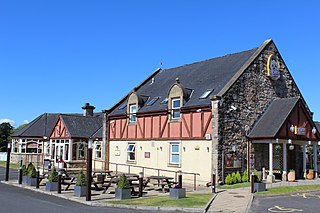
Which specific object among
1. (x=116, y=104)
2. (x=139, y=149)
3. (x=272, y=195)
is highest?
(x=116, y=104)

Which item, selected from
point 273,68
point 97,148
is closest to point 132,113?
point 97,148

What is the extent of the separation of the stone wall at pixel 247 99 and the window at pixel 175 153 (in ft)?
12.5

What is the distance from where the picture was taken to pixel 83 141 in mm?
37562

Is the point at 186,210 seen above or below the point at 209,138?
below

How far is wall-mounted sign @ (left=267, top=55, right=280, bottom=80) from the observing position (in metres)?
26.6

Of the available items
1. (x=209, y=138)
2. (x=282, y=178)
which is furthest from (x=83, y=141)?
(x=282, y=178)

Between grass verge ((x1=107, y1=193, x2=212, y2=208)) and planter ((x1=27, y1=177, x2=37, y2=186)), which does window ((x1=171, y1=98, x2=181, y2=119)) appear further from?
planter ((x1=27, y1=177, x2=37, y2=186))

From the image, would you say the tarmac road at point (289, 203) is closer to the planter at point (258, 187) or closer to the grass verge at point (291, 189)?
the grass verge at point (291, 189)

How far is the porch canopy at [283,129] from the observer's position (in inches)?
915

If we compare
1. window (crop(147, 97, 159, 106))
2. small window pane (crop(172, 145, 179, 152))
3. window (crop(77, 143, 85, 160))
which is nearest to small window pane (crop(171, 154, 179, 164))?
small window pane (crop(172, 145, 179, 152))

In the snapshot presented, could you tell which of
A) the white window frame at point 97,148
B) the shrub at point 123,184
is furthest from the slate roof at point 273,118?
the white window frame at point 97,148

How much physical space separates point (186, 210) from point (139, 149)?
15069 millimetres

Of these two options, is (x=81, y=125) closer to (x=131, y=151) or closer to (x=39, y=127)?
(x=39, y=127)

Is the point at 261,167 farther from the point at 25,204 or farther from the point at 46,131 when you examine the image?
the point at 46,131
